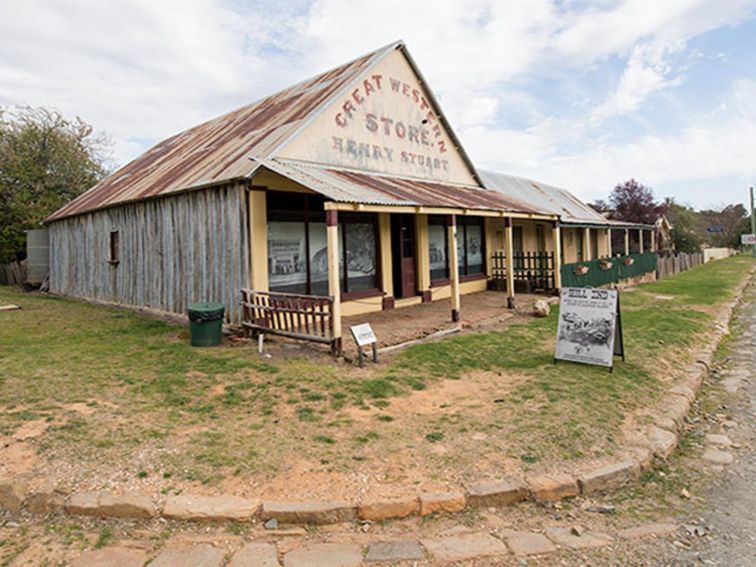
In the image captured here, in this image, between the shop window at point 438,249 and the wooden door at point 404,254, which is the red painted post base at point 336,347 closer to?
the wooden door at point 404,254

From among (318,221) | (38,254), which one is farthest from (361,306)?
(38,254)

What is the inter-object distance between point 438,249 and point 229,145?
6.69 meters

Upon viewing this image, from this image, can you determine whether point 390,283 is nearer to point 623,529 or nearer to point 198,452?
point 198,452

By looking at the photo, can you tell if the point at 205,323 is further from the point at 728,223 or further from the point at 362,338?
the point at 728,223

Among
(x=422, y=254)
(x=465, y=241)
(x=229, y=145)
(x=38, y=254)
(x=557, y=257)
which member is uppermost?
(x=229, y=145)

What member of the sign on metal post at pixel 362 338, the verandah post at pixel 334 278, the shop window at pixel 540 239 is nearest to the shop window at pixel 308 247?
the verandah post at pixel 334 278

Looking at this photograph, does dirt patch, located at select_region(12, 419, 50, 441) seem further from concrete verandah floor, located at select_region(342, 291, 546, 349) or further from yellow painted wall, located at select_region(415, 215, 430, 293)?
yellow painted wall, located at select_region(415, 215, 430, 293)

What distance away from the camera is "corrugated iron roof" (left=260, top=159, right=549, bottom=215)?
351 inches

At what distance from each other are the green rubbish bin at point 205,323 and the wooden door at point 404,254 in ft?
18.3

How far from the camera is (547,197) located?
2642cm

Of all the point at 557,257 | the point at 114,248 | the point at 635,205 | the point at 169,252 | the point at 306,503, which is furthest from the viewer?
the point at 635,205

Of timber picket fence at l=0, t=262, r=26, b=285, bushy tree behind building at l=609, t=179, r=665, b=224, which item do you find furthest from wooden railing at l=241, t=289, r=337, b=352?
bushy tree behind building at l=609, t=179, r=665, b=224

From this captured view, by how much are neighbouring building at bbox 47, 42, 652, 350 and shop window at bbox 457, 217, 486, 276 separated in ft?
0.21

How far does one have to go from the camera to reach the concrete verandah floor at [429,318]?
9875 mm
